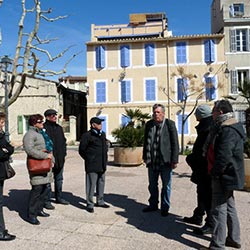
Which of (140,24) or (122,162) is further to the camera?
(140,24)

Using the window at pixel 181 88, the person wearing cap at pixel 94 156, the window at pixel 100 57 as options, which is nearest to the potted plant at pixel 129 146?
the person wearing cap at pixel 94 156

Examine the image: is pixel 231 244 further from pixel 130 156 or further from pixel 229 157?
pixel 130 156

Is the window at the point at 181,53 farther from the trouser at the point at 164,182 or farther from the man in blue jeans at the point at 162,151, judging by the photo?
the trouser at the point at 164,182

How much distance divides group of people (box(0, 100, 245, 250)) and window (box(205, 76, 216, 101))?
21695 mm

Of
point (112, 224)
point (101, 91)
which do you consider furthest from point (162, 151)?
point (101, 91)

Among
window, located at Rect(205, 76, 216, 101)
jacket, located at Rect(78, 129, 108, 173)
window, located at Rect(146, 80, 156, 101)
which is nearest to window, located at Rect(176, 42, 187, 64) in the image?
window, located at Rect(205, 76, 216, 101)

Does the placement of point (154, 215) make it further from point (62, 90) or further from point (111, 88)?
point (62, 90)

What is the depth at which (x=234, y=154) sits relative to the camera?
3.61 m

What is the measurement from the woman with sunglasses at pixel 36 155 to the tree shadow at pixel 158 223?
133cm

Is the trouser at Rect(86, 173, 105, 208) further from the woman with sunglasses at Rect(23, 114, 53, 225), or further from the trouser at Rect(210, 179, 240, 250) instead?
the trouser at Rect(210, 179, 240, 250)

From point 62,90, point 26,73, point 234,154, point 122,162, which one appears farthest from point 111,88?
point 234,154

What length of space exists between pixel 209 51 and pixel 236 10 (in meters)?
4.38

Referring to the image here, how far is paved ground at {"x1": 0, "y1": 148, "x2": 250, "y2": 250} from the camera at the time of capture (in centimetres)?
405

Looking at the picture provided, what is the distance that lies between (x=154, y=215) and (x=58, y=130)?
2.32 metres
